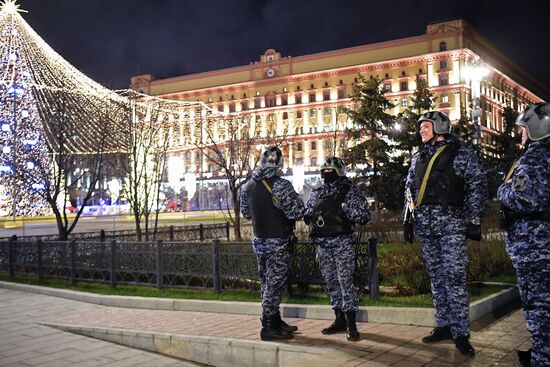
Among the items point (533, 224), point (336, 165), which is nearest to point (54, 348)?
point (336, 165)

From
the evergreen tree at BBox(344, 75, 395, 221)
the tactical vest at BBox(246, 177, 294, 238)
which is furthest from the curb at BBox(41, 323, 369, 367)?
the evergreen tree at BBox(344, 75, 395, 221)

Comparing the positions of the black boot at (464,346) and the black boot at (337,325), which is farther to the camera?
the black boot at (337,325)

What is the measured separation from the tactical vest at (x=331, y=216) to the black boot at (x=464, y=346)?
1587 mm

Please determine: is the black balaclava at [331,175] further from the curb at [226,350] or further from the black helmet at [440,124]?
the curb at [226,350]

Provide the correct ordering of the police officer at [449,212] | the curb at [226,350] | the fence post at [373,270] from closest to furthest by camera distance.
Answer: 1. the police officer at [449,212]
2. the curb at [226,350]
3. the fence post at [373,270]

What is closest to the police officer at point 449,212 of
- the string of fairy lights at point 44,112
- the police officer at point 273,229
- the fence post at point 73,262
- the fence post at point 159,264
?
the police officer at point 273,229

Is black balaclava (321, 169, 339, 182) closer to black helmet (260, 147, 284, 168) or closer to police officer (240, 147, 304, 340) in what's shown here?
police officer (240, 147, 304, 340)

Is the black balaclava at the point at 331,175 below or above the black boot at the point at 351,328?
above

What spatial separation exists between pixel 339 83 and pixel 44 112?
65.8 metres

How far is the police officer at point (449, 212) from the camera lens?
16.1 feet

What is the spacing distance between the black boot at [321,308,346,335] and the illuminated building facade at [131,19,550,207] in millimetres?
63355

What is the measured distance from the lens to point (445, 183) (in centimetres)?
499

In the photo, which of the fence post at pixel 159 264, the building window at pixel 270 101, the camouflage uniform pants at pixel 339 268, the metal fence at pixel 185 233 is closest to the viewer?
the camouflage uniform pants at pixel 339 268

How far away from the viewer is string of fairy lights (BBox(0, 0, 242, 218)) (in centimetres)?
1939
